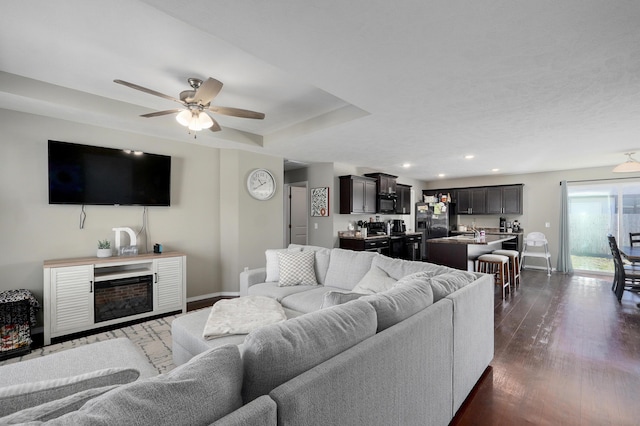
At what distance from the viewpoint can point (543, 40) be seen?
179cm

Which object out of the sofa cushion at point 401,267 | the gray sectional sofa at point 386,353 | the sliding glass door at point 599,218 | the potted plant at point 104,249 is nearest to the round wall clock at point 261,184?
the potted plant at point 104,249

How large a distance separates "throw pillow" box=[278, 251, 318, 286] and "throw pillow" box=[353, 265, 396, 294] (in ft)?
2.41

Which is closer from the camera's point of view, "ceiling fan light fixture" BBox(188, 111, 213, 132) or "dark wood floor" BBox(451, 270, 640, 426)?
"dark wood floor" BBox(451, 270, 640, 426)

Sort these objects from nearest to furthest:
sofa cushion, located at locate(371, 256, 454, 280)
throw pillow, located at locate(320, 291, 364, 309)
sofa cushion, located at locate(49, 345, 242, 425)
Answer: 1. sofa cushion, located at locate(49, 345, 242, 425)
2. throw pillow, located at locate(320, 291, 364, 309)
3. sofa cushion, located at locate(371, 256, 454, 280)

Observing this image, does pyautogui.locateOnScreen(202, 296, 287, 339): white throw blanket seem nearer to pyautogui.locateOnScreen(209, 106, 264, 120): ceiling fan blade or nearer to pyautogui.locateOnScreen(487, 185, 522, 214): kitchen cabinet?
pyautogui.locateOnScreen(209, 106, 264, 120): ceiling fan blade

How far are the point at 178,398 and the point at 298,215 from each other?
22.3 ft

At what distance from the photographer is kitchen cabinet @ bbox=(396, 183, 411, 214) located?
7.43 m

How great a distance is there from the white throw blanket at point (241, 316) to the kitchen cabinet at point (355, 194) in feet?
11.8

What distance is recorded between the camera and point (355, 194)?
5.98 metres

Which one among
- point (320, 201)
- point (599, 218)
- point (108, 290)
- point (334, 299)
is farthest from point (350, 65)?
point (599, 218)

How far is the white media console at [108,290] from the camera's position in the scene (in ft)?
9.70

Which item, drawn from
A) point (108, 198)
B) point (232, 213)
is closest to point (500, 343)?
point (232, 213)

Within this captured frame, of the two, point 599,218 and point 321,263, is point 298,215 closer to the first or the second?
point 321,263

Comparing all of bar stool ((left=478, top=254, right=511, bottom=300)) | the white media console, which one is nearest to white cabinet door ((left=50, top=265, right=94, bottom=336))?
the white media console
